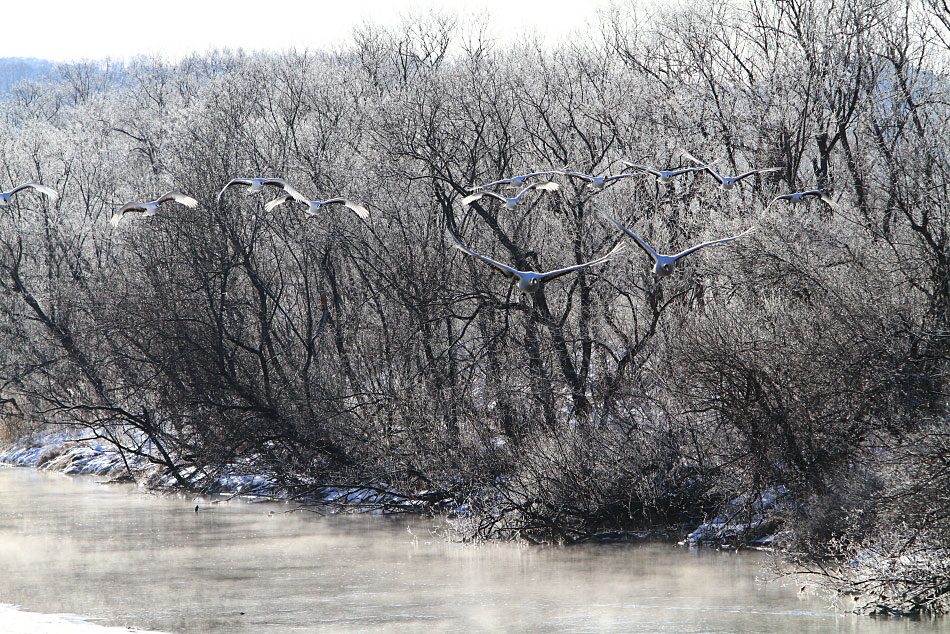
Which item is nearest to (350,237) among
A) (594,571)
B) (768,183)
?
(768,183)

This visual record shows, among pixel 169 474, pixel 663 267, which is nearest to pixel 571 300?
pixel 663 267

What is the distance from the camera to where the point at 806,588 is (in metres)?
13.9

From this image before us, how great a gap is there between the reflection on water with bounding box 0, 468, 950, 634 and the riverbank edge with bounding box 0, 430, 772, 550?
520 mm

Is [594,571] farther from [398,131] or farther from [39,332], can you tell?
[39,332]

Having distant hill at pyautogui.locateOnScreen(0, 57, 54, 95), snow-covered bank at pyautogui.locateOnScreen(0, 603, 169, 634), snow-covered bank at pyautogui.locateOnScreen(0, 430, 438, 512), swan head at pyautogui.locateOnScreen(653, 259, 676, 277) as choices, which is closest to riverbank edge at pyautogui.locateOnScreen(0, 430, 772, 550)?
snow-covered bank at pyautogui.locateOnScreen(0, 430, 438, 512)

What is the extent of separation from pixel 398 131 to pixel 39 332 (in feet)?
46.9

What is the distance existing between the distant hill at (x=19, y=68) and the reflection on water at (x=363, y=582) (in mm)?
102223

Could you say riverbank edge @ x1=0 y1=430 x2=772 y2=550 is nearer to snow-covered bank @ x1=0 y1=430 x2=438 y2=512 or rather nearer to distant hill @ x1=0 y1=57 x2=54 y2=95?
snow-covered bank @ x1=0 y1=430 x2=438 y2=512

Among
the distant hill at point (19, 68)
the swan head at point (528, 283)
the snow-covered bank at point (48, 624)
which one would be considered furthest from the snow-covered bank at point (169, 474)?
the distant hill at point (19, 68)

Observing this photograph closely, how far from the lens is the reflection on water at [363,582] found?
13078mm

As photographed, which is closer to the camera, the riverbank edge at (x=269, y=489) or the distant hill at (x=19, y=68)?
the riverbank edge at (x=269, y=489)

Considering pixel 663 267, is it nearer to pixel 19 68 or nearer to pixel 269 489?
pixel 269 489

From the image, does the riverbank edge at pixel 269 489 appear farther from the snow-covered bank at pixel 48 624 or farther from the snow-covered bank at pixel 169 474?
the snow-covered bank at pixel 48 624

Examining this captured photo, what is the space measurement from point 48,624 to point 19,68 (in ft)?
394
